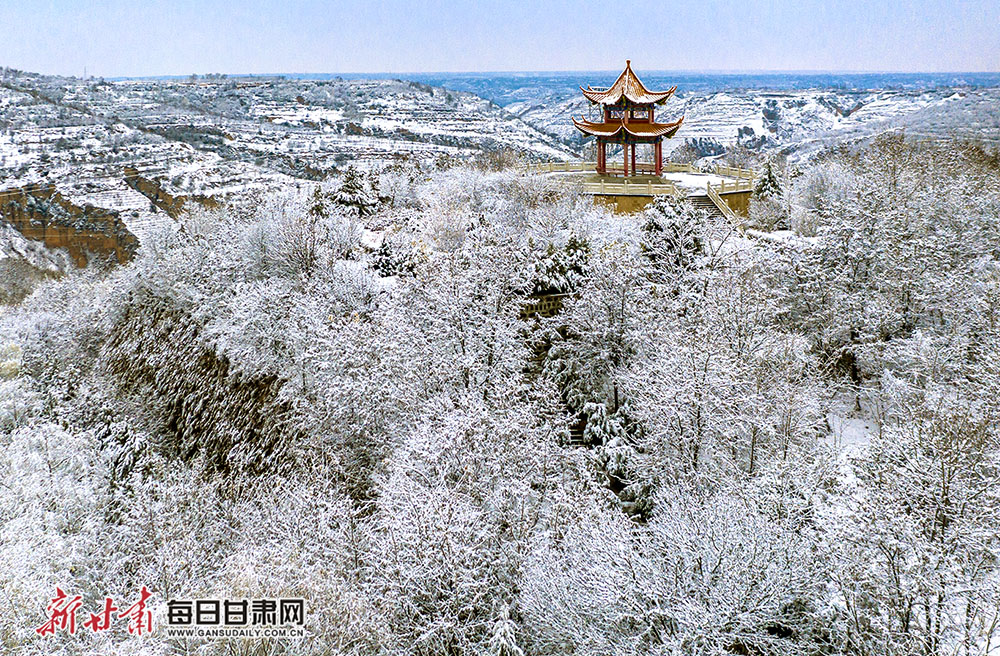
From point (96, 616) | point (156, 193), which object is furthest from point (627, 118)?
point (156, 193)

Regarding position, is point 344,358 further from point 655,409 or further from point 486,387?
point 655,409

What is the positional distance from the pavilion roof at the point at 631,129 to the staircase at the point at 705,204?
5613 mm

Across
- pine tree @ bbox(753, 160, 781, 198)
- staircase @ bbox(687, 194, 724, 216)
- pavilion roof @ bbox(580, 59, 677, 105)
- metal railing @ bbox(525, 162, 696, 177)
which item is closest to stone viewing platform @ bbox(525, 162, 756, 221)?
staircase @ bbox(687, 194, 724, 216)

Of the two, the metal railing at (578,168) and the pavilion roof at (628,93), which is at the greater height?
the pavilion roof at (628,93)

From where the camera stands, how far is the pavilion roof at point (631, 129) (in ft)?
124

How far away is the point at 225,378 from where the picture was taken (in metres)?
26.4

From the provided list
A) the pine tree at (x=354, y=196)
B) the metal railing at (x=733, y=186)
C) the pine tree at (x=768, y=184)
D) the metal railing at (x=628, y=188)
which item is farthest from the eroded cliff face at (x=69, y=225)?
the pine tree at (x=768, y=184)

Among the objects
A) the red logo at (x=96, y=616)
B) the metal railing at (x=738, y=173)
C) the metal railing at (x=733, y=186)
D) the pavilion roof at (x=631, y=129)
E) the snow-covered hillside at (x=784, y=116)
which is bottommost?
the red logo at (x=96, y=616)

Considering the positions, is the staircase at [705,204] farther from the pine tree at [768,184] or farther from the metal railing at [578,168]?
the metal railing at [578,168]

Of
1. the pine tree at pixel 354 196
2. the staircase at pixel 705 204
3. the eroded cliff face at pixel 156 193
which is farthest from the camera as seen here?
the eroded cliff face at pixel 156 193

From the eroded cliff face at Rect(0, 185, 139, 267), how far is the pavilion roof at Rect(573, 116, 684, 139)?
54443 mm

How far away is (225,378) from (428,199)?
604 inches

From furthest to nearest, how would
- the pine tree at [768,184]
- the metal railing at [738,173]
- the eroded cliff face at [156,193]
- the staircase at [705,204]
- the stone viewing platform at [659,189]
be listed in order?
the eroded cliff face at [156,193] < the metal railing at [738,173] < the pine tree at [768,184] < the stone viewing platform at [659,189] < the staircase at [705,204]

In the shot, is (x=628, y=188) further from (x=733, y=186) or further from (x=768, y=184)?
(x=768, y=184)
